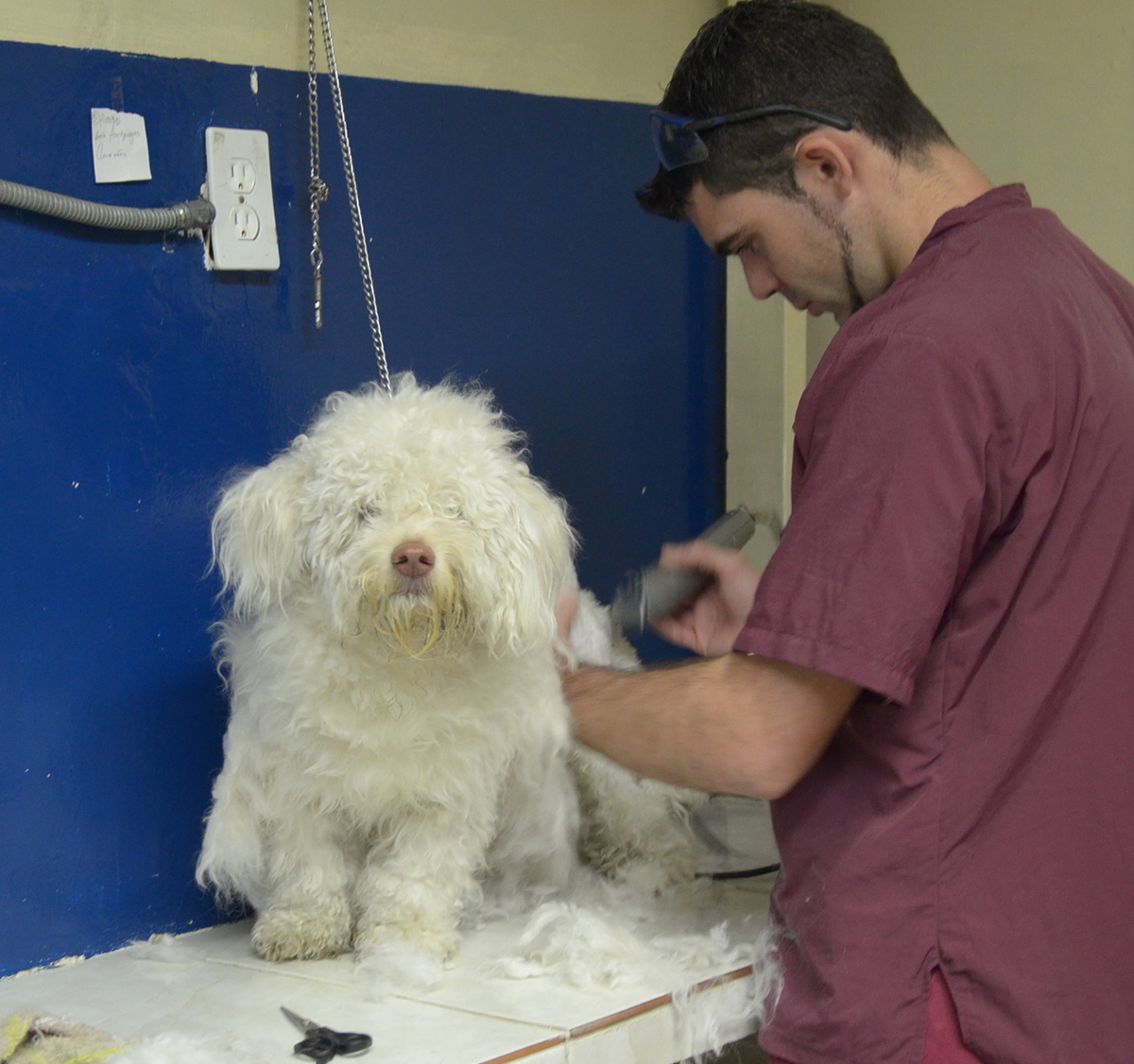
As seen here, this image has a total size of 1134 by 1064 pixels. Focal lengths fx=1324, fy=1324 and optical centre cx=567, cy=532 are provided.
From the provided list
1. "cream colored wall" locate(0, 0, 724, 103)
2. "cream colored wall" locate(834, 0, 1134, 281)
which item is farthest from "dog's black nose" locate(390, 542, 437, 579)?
"cream colored wall" locate(834, 0, 1134, 281)

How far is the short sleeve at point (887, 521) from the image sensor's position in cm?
105

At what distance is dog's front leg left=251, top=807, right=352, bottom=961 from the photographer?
4.99ft

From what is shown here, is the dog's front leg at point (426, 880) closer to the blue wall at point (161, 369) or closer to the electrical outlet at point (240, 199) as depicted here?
the blue wall at point (161, 369)

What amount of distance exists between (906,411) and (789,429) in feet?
4.03

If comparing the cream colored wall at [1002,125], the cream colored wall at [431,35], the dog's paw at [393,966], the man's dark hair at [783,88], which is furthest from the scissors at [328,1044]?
the cream colored wall at [1002,125]

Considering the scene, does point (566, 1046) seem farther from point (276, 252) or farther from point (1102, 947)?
point (276, 252)

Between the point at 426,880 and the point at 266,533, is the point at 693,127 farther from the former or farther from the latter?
the point at 426,880

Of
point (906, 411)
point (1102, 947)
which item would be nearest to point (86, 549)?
point (906, 411)

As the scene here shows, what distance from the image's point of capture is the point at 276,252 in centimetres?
173

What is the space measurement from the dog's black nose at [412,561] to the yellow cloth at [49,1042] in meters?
0.53

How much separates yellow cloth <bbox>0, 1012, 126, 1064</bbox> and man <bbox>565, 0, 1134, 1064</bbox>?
58 centimetres

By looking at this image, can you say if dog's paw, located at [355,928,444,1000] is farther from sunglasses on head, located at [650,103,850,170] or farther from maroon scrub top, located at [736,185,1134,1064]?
sunglasses on head, located at [650,103,850,170]

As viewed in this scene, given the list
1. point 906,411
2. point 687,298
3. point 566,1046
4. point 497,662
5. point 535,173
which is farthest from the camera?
point 687,298

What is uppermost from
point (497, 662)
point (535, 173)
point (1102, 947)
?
point (535, 173)
